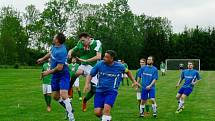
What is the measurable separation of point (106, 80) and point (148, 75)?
4.87 meters

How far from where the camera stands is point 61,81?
12.1 metres

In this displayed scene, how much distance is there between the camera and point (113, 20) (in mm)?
106438

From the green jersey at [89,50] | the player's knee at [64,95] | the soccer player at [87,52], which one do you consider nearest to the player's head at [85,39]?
the soccer player at [87,52]

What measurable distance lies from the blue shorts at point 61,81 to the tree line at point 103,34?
280 feet

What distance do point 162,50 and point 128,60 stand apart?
7862mm

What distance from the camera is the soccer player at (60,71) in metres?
11.9

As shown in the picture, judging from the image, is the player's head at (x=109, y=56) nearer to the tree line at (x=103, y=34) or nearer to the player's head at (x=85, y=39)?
the player's head at (x=85, y=39)

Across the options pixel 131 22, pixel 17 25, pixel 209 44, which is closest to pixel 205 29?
pixel 209 44

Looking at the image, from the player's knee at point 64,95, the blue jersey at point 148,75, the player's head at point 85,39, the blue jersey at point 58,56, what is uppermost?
the player's head at point 85,39

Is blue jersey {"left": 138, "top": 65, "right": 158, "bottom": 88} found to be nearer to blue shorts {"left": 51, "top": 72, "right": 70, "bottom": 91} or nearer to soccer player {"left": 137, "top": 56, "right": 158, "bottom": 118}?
soccer player {"left": 137, "top": 56, "right": 158, "bottom": 118}

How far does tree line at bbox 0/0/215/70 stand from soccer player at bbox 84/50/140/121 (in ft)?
285

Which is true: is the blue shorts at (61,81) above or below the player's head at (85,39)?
below

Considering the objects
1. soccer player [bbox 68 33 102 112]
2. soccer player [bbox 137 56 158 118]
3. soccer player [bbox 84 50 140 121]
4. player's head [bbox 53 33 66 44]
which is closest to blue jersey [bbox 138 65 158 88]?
soccer player [bbox 137 56 158 118]

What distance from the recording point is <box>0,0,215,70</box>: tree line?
Answer: 100875 millimetres
